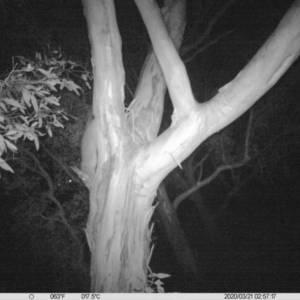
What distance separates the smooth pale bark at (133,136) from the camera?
2133mm

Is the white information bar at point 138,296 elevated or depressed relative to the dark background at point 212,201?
depressed

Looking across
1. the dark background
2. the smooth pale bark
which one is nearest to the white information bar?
the smooth pale bark

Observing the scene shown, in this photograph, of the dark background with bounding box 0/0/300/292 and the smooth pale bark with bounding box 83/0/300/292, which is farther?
the dark background with bounding box 0/0/300/292

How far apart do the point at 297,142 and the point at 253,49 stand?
4.35 meters

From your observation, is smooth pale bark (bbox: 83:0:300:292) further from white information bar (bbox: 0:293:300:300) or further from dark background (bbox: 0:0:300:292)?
dark background (bbox: 0:0:300:292)

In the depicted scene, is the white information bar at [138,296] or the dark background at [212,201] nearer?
the white information bar at [138,296]

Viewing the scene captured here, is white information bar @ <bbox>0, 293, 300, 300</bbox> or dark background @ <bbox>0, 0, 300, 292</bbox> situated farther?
dark background @ <bbox>0, 0, 300, 292</bbox>

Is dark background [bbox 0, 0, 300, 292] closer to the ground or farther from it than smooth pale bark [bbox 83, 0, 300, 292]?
farther from it

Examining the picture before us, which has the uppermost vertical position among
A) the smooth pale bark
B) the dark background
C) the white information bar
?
the dark background

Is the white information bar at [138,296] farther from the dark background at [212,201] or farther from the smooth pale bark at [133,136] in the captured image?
the dark background at [212,201]

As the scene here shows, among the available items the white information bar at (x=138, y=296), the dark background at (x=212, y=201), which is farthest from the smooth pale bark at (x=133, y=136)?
the dark background at (x=212, y=201)

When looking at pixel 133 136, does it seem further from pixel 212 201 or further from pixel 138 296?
pixel 212 201

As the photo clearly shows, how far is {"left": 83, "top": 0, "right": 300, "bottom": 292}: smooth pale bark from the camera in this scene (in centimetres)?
213

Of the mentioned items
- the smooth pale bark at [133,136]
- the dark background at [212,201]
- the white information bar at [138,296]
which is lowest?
the white information bar at [138,296]
